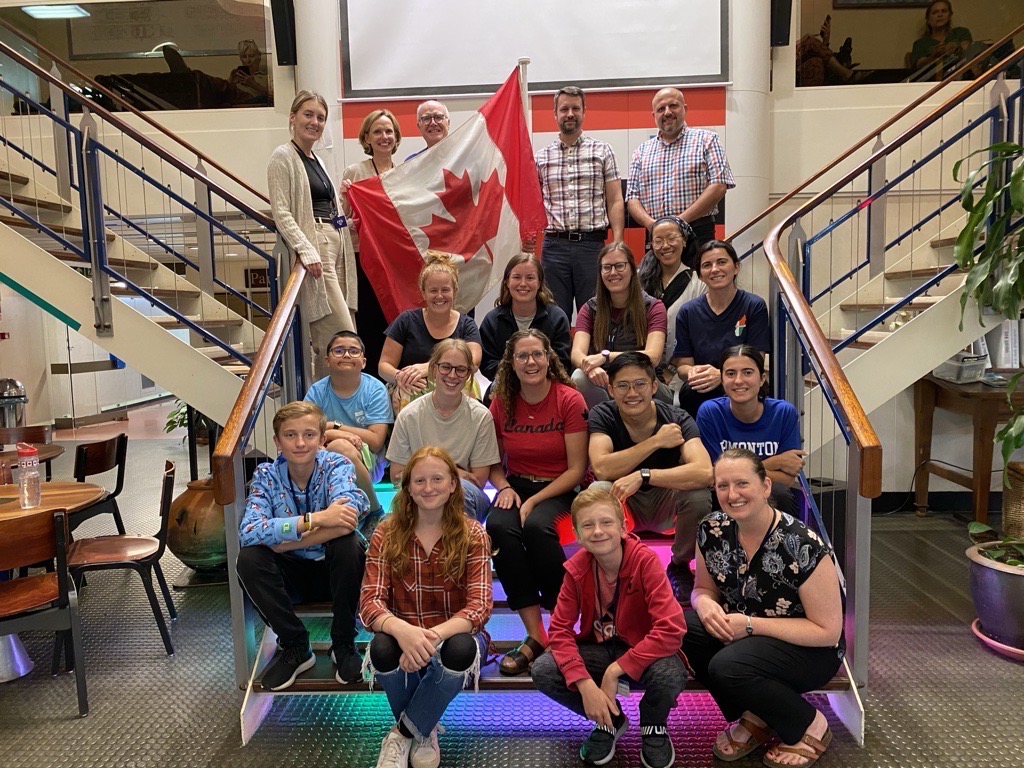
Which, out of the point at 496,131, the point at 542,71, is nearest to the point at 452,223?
the point at 496,131

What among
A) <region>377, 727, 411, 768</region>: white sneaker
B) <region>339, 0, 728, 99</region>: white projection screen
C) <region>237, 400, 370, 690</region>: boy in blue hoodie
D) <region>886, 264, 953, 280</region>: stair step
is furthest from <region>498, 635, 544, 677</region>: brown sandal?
<region>339, 0, 728, 99</region>: white projection screen

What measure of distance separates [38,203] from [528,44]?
11.1 ft

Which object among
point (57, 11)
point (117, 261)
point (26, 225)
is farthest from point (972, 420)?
point (57, 11)

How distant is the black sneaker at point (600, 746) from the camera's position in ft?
7.86

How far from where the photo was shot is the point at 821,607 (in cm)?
239

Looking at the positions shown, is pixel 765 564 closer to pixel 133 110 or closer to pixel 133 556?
pixel 133 556

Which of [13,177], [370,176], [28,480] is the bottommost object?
[28,480]

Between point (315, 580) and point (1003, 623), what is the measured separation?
266cm

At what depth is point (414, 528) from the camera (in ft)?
8.39

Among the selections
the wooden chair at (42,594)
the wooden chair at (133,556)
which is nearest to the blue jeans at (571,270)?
the wooden chair at (133,556)

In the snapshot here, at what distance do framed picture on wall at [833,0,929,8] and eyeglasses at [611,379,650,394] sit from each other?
5.23m

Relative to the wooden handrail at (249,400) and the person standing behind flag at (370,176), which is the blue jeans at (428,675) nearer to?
the wooden handrail at (249,400)

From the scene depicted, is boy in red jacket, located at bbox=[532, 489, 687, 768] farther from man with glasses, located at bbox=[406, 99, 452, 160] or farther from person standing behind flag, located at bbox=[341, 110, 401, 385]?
man with glasses, located at bbox=[406, 99, 452, 160]

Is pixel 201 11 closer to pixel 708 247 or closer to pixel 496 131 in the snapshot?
pixel 496 131
